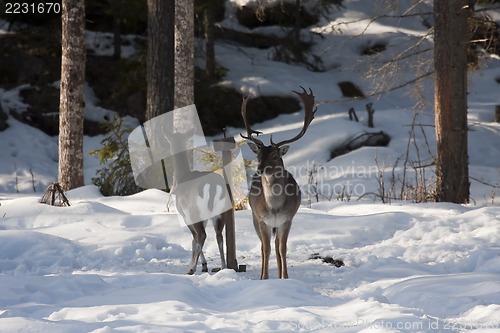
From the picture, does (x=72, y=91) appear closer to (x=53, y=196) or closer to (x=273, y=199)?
(x=53, y=196)

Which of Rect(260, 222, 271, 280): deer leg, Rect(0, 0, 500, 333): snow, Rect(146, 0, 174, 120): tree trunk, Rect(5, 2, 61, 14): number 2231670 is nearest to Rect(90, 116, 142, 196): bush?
Rect(0, 0, 500, 333): snow

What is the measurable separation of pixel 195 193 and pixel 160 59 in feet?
24.8

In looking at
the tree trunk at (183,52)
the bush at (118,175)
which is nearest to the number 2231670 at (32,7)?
the bush at (118,175)

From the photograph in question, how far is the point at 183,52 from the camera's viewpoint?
14.0m

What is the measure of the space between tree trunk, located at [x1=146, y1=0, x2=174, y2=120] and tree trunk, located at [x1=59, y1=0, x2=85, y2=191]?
1.54m

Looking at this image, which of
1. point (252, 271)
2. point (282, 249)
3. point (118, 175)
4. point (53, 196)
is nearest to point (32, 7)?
point (118, 175)

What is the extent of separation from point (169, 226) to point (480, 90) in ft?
63.6

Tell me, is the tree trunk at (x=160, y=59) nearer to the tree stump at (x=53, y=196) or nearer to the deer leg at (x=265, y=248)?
the tree stump at (x=53, y=196)

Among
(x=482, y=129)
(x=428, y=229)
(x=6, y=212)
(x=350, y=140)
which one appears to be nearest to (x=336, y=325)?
(x=428, y=229)

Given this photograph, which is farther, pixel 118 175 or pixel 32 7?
pixel 32 7

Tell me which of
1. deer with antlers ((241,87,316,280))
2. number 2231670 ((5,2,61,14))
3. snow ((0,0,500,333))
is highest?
number 2231670 ((5,2,61,14))

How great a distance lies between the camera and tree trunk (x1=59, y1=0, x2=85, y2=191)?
45.8 feet

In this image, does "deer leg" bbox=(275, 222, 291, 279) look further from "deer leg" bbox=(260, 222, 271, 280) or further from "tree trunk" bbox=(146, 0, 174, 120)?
"tree trunk" bbox=(146, 0, 174, 120)

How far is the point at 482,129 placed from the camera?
71.8 ft
